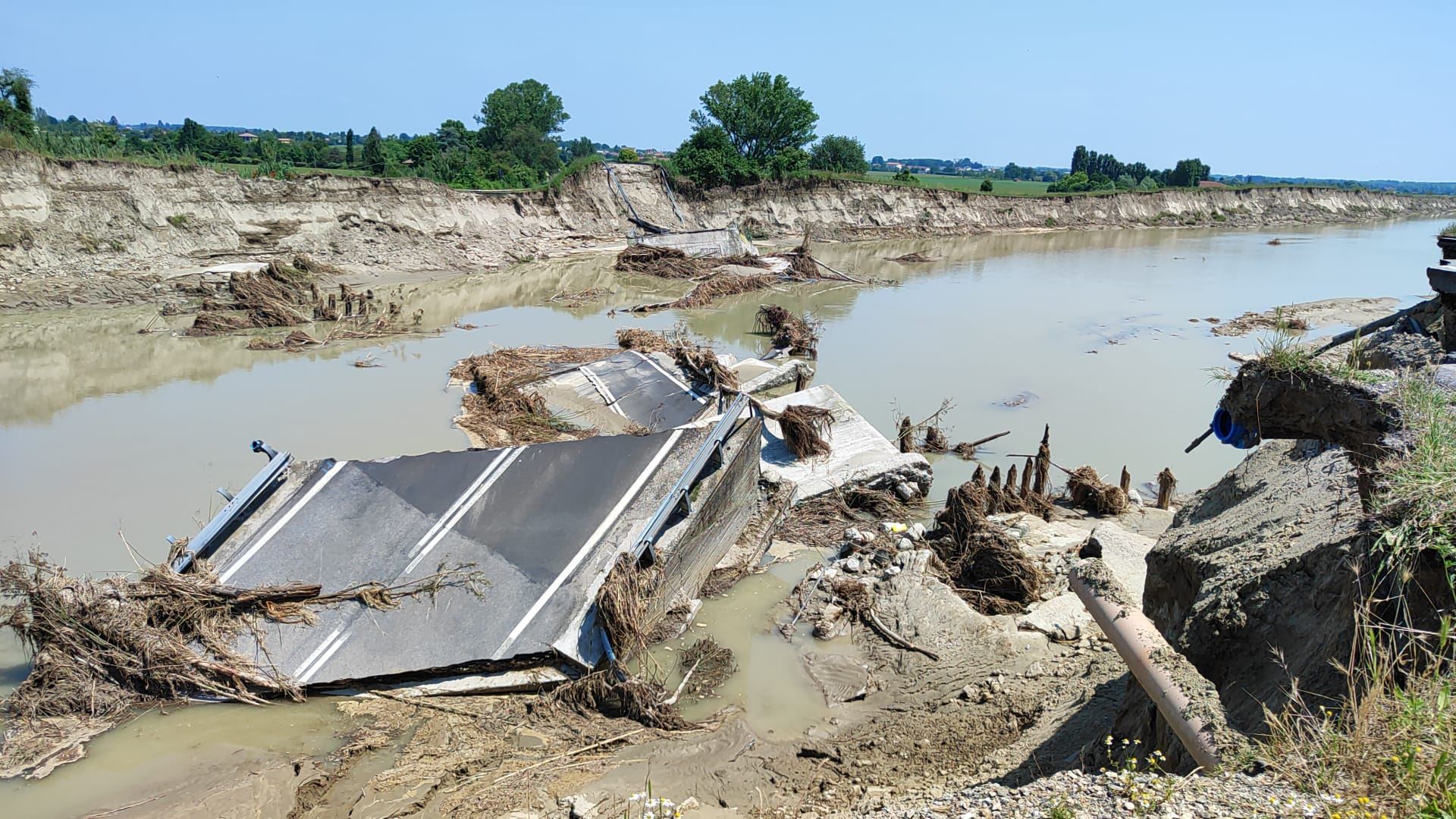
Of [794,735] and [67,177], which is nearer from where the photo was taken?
[794,735]

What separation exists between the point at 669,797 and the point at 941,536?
4.21m

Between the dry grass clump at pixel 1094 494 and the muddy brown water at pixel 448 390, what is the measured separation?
4.77 feet

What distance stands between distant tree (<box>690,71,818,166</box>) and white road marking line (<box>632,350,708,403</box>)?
124 feet

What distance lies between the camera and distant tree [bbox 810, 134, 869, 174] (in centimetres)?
5631

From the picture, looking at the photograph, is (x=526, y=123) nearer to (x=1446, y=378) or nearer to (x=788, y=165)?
(x=788, y=165)

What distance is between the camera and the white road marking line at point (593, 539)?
18.5ft

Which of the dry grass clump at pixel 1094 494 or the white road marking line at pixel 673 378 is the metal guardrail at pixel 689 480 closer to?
the white road marking line at pixel 673 378

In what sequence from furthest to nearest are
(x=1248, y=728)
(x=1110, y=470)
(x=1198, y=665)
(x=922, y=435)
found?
(x=922, y=435) < (x=1110, y=470) < (x=1198, y=665) < (x=1248, y=728)

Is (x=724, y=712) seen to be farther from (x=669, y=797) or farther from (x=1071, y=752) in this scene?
(x=1071, y=752)

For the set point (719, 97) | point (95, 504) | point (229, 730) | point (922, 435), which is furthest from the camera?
point (719, 97)

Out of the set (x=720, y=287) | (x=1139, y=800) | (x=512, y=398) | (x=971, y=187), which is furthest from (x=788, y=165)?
(x=1139, y=800)

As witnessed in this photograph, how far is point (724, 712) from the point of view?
18.1ft

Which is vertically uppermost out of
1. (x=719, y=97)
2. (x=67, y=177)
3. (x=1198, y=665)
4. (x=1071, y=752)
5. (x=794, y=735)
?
(x=719, y=97)

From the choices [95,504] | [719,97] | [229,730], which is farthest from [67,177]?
[719,97]
